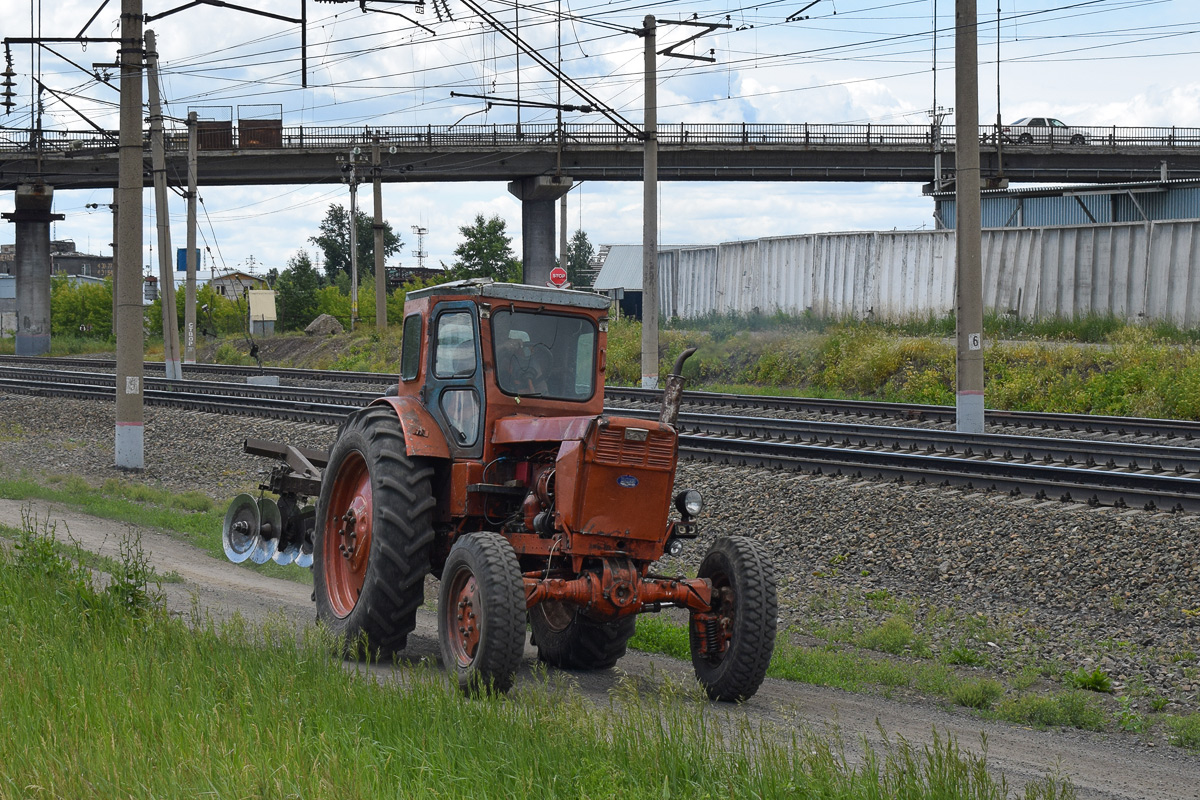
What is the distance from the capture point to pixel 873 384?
28.9 metres

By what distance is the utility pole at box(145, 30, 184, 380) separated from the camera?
3166 centimetres

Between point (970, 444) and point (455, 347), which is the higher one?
point (455, 347)

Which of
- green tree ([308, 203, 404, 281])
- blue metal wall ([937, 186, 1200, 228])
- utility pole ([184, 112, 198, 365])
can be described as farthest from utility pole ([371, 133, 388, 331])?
green tree ([308, 203, 404, 281])

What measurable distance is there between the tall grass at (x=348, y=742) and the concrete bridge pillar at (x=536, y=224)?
5099cm

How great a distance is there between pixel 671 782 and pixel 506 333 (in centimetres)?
409

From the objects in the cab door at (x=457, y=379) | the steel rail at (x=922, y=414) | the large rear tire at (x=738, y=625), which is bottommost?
the large rear tire at (x=738, y=625)

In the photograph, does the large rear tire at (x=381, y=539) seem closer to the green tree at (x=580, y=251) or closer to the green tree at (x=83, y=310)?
the green tree at (x=83, y=310)

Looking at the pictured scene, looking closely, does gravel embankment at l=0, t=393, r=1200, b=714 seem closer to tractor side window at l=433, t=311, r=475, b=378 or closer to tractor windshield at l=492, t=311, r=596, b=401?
tractor windshield at l=492, t=311, r=596, b=401

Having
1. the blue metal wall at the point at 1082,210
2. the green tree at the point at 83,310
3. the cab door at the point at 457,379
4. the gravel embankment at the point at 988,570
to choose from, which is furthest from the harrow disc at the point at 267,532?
the green tree at the point at 83,310

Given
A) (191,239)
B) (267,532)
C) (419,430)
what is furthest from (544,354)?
(191,239)

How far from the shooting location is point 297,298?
77.9m

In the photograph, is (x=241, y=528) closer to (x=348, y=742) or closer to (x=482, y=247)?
(x=348, y=742)

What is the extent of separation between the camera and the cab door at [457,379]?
8.46m

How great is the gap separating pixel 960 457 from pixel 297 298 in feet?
220
